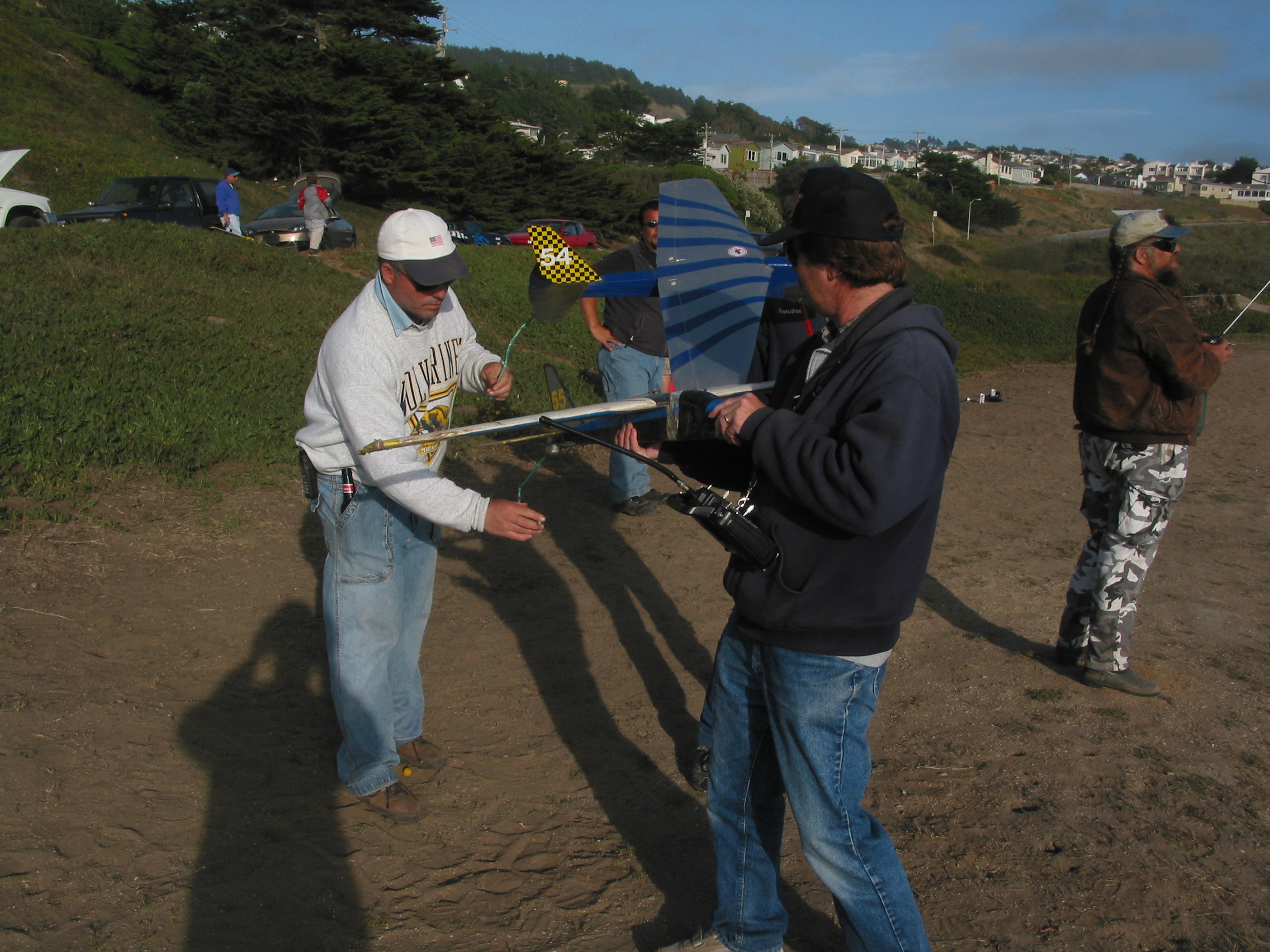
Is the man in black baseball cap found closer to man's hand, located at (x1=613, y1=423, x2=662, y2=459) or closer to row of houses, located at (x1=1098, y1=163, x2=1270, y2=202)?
man's hand, located at (x1=613, y1=423, x2=662, y2=459)

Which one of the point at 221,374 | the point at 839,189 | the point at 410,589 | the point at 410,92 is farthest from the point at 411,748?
the point at 410,92

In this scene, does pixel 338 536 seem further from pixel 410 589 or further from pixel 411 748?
pixel 411 748

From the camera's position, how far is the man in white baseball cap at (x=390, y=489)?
9.47ft

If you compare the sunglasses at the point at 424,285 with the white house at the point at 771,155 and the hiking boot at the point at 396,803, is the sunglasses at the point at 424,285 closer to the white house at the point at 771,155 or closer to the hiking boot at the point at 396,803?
the hiking boot at the point at 396,803

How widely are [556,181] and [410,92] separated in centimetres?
644

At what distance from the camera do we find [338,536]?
3.20 m

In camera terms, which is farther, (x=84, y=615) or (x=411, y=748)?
(x=84, y=615)

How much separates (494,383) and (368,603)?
3.15 feet

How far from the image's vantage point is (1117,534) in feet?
13.9

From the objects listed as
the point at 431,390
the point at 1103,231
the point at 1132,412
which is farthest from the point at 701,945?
the point at 1103,231

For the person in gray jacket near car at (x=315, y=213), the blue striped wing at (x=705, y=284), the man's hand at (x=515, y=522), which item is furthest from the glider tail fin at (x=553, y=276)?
the person in gray jacket near car at (x=315, y=213)

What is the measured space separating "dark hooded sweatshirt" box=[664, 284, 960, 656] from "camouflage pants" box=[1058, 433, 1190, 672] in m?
2.51

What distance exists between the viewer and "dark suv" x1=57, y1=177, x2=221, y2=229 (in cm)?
1586

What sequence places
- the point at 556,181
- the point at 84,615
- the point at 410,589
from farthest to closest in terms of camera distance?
the point at 556,181 < the point at 84,615 < the point at 410,589
